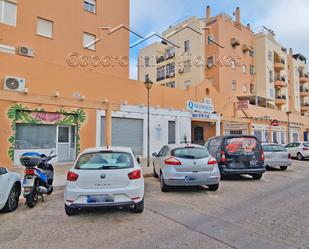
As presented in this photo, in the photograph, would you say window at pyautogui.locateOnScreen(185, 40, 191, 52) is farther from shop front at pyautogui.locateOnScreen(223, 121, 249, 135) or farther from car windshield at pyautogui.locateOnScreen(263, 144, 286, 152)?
car windshield at pyautogui.locateOnScreen(263, 144, 286, 152)

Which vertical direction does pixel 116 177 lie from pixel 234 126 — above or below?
below

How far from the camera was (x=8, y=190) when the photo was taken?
18.4 ft

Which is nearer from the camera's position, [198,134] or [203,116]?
[203,116]

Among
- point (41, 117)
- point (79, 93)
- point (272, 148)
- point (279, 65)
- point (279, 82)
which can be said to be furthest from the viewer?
point (279, 65)

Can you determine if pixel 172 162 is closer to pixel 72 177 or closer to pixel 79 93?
pixel 72 177

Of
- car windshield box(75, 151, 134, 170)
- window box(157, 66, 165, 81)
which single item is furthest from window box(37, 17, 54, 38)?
window box(157, 66, 165, 81)

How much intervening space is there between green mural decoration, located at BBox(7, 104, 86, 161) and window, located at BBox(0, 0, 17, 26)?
6.32 metres

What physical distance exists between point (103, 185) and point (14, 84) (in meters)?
9.25

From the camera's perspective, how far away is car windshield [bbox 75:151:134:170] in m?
5.28

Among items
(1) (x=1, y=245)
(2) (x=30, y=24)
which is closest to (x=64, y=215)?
(1) (x=1, y=245)

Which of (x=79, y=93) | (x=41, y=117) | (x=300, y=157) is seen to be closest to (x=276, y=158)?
(x=300, y=157)

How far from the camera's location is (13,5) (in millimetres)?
15180

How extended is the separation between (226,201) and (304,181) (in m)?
5.01

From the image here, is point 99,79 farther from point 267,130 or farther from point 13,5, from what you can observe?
point 267,130
